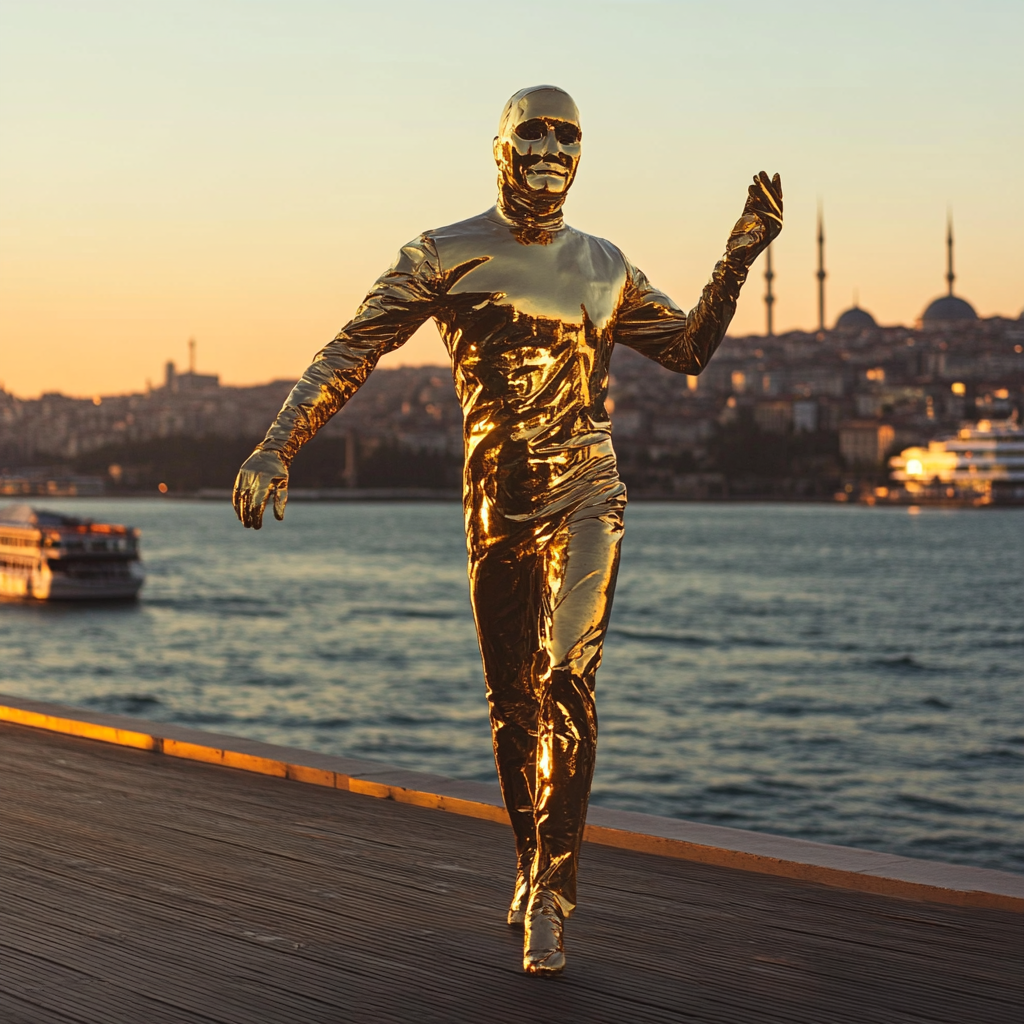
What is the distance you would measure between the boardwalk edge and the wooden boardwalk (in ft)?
0.21

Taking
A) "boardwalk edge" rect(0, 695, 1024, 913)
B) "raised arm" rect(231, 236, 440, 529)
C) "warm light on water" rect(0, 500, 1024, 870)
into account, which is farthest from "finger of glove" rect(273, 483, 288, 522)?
"warm light on water" rect(0, 500, 1024, 870)

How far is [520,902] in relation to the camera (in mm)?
3846

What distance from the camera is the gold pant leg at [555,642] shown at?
11.8 ft

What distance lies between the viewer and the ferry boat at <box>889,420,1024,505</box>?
456 feet

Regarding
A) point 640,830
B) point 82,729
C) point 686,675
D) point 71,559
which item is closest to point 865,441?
point 71,559

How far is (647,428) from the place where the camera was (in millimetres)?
172875

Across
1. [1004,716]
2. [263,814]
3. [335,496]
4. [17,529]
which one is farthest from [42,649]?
[335,496]

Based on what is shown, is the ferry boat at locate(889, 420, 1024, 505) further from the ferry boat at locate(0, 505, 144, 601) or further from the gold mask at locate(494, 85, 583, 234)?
the gold mask at locate(494, 85, 583, 234)

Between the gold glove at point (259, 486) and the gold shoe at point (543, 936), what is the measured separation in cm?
97

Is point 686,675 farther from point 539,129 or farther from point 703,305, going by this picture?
point 539,129

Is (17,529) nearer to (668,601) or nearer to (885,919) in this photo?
(668,601)

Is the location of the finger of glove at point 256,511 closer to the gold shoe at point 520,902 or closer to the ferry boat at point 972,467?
the gold shoe at point 520,902

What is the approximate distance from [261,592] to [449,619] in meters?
12.9

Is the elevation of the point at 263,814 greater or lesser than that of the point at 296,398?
lesser
